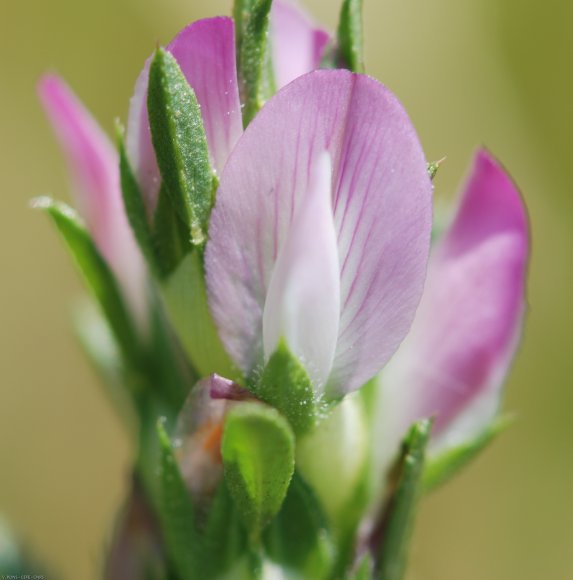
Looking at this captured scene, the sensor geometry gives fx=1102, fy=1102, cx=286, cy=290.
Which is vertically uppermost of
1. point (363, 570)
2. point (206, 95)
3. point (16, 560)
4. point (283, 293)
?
point (206, 95)

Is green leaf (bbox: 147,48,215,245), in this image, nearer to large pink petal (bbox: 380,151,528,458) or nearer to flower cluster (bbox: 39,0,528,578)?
flower cluster (bbox: 39,0,528,578)

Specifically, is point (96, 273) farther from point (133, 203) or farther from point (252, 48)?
point (252, 48)

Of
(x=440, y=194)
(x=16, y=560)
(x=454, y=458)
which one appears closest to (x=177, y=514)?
(x=454, y=458)

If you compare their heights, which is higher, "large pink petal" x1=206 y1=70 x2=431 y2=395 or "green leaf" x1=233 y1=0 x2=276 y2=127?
"green leaf" x1=233 y1=0 x2=276 y2=127

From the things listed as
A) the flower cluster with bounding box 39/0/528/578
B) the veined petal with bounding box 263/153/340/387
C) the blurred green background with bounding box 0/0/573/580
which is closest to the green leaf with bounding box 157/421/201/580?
the flower cluster with bounding box 39/0/528/578

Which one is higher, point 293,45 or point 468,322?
point 293,45

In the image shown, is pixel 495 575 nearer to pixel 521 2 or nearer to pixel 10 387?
pixel 10 387

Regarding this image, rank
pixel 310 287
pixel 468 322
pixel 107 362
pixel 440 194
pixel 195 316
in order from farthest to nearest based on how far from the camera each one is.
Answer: pixel 440 194 → pixel 107 362 → pixel 468 322 → pixel 195 316 → pixel 310 287
